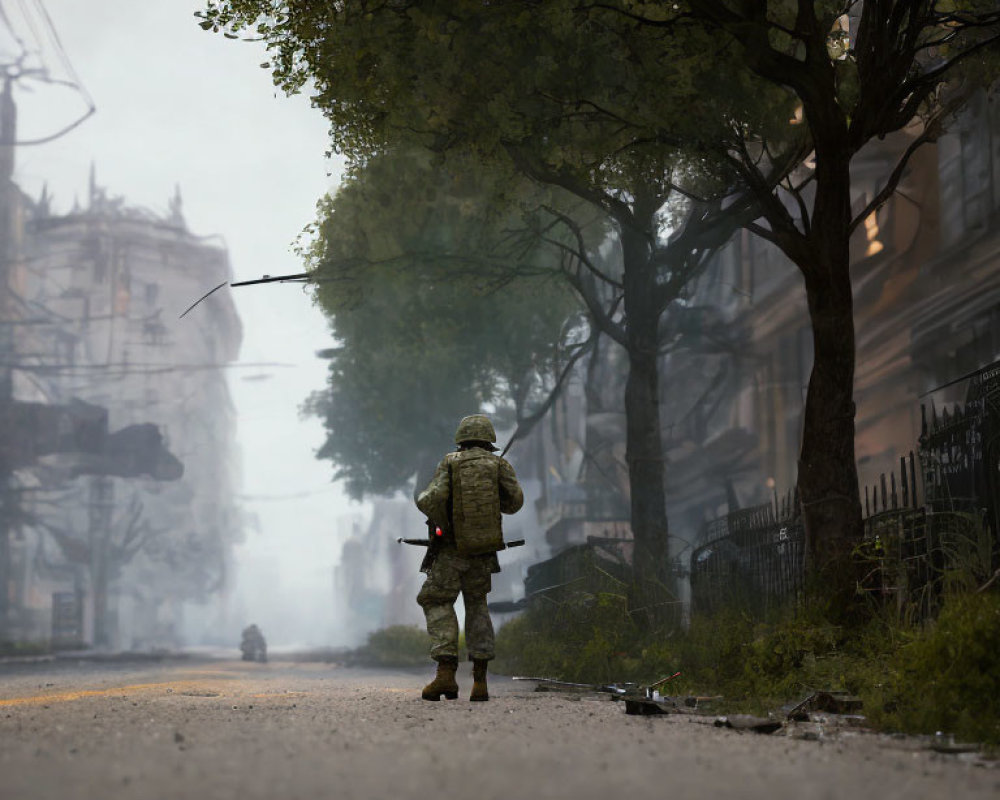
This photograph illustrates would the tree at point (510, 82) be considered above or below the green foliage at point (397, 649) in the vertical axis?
above

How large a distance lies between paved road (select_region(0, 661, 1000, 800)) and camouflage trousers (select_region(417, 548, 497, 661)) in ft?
5.71

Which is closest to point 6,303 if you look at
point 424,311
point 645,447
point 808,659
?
point 424,311

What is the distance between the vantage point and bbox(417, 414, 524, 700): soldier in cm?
922

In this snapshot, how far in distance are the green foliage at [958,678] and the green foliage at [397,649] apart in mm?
19668

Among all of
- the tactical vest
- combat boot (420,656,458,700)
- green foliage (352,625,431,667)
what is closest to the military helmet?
the tactical vest

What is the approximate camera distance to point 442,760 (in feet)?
15.8

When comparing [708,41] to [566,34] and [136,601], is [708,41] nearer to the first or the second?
[566,34]

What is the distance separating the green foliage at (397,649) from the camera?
27062 mm

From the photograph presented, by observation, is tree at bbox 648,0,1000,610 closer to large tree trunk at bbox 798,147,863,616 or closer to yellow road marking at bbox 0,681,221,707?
large tree trunk at bbox 798,147,863,616

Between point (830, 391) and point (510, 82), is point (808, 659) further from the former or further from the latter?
point (510, 82)

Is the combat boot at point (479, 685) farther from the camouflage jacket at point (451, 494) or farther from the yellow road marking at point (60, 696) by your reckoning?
the yellow road marking at point (60, 696)

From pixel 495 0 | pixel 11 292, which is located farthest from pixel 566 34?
pixel 11 292

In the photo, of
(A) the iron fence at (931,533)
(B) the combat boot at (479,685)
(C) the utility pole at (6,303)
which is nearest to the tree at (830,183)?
(A) the iron fence at (931,533)

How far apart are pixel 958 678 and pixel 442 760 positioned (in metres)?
2.97
